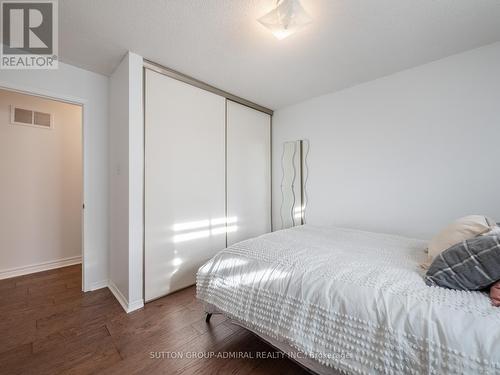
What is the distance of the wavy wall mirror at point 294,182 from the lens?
3273mm

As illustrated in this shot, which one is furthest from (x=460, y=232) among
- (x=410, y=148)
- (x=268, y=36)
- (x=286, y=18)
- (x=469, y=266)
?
(x=268, y=36)

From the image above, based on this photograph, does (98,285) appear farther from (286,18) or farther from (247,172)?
(286,18)

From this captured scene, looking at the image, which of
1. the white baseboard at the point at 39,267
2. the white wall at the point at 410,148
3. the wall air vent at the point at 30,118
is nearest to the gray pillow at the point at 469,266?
the white wall at the point at 410,148

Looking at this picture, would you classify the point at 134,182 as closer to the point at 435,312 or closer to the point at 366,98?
the point at 435,312

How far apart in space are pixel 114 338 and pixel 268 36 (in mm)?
2772

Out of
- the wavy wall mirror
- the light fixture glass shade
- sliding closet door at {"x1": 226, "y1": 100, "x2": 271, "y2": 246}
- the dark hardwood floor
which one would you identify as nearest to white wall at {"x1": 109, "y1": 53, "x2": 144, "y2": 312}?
the dark hardwood floor

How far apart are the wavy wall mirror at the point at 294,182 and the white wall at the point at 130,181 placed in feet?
7.16

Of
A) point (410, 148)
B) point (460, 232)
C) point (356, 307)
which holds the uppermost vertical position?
point (410, 148)

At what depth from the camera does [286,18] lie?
4.86ft

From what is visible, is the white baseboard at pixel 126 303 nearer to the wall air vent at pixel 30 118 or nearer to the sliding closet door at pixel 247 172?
the sliding closet door at pixel 247 172

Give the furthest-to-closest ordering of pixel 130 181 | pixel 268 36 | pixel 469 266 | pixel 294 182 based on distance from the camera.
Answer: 1. pixel 294 182
2. pixel 130 181
3. pixel 268 36
4. pixel 469 266

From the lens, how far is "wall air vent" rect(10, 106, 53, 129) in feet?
9.00

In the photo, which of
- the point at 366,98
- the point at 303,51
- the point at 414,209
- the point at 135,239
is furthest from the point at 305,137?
the point at 135,239

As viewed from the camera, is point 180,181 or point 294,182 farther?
point 294,182
